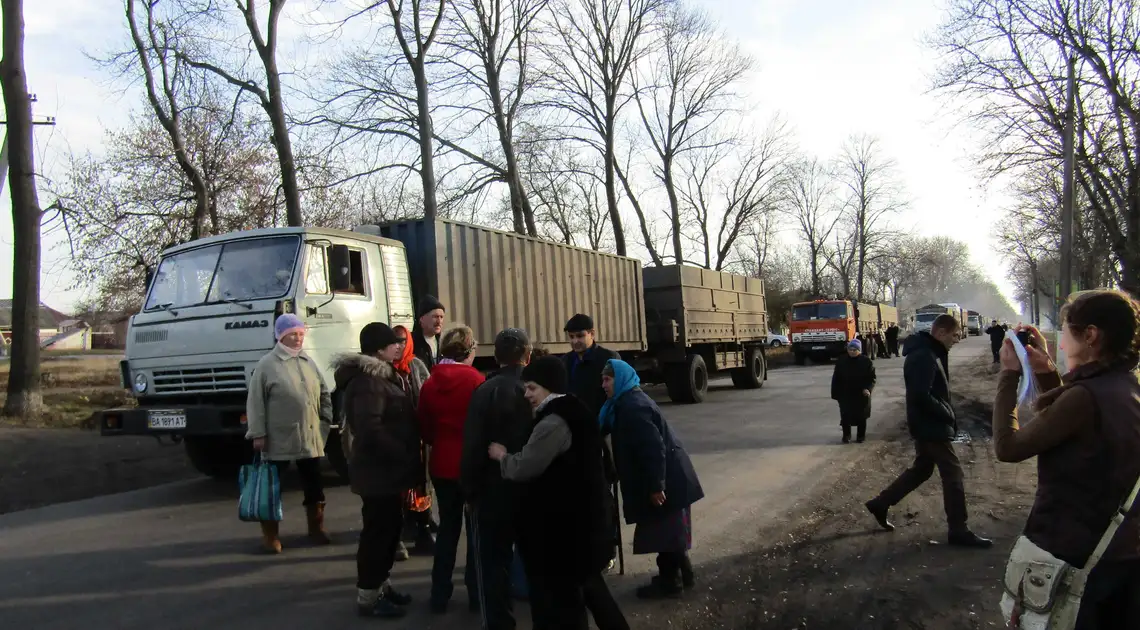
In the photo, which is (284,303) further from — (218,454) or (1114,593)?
(1114,593)

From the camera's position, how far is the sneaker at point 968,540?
535 cm

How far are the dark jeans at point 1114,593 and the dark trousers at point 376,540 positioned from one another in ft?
10.5

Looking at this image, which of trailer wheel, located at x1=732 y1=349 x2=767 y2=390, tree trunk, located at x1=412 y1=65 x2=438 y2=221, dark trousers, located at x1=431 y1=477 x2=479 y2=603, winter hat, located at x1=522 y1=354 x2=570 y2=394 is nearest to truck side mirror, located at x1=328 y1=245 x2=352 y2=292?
dark trousers, located at x1=431 y1=477 x2=479 y2=603

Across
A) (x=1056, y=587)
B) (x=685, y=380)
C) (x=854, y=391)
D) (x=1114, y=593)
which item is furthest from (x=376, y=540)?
(x=685, y=380)

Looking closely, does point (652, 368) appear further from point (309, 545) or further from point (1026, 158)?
point (1026, 158)

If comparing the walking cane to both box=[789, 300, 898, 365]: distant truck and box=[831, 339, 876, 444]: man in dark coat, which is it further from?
box=[789, 300, 898, 365]: distant truck

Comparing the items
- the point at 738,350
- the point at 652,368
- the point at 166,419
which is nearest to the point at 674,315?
the point at 652,368

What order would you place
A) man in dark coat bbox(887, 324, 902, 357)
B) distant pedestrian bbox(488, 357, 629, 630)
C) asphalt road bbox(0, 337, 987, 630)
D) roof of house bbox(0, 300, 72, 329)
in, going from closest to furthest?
1. distant pedestrian bbox(488, 357, 629, 630)
2. asphalt road bbox(0, 337, 987, 630)
3. man in dark coat bbox(887, 324, 902, 357)
4. roof of house bbox(0, 300, 72, 329)

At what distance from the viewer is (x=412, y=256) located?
9.32 meters

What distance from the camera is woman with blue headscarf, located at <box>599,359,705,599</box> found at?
4332 mm

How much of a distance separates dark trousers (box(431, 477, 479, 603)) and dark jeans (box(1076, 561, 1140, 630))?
2879 millimetres

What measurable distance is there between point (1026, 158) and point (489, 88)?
1548 centimetres

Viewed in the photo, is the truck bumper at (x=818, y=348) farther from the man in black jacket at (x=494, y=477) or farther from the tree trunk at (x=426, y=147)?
the man in black jacket at (x=494, y=477)

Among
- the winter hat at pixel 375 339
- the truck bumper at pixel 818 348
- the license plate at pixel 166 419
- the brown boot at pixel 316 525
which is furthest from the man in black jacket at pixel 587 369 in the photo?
the truck bumper at pixel 818 348
